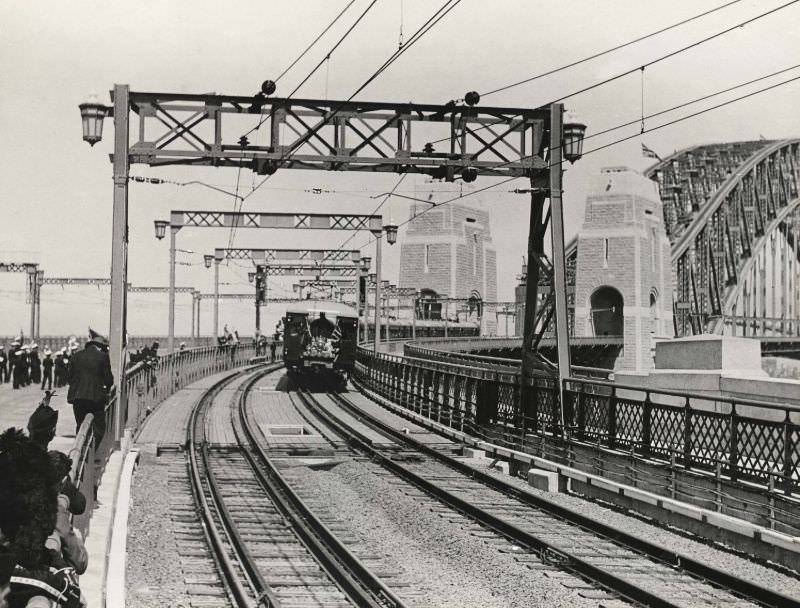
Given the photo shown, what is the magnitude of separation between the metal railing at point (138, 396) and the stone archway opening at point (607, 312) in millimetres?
36288

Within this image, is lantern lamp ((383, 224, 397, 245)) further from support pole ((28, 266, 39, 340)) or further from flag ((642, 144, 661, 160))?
Answer: flag ((642, 144, 661, 160))

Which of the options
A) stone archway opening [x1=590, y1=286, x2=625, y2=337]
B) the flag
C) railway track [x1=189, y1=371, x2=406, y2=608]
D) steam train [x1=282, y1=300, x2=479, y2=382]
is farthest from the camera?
the flag

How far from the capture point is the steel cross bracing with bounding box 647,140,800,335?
97500 millimetres

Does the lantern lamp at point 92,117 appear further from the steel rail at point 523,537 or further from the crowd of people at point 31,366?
the crowd of people at point 31,366

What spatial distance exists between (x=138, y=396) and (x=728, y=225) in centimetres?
9129

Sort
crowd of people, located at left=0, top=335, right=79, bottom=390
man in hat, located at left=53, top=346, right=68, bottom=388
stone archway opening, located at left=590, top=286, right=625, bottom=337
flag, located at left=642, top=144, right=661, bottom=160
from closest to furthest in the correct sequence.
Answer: crowd of people, located at left=0, top=335, right=79, bottom=390 < man in hat, located at left=53, top=346, right=68, bottom=388 < stone archway opening, located at left=590, top=286, right=625, bottom=337 < flag, located at left=642, top=144, right=661, bottom=160

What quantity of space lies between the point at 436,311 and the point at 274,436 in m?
92.6

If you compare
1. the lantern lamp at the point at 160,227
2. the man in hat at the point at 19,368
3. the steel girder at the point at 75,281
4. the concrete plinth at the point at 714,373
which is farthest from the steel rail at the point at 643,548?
the steel girder at the point at 75,281

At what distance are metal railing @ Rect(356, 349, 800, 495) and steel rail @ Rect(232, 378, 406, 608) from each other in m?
4.54

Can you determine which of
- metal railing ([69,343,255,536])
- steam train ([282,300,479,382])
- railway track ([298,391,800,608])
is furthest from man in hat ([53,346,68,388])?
railway track ([298,391,800,608])

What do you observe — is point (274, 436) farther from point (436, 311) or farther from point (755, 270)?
point (755, 270)

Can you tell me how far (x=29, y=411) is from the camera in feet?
78.3

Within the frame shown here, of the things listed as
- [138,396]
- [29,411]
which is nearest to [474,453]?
[138,396]

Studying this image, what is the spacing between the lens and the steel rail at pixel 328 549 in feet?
28.8
